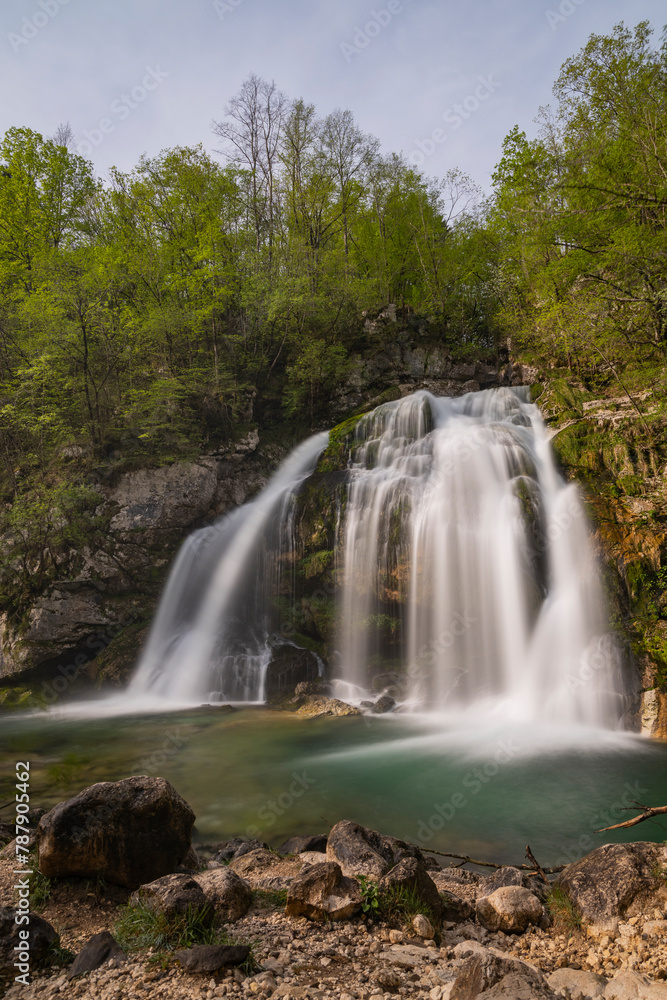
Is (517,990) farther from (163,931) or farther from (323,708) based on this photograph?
(323,708)

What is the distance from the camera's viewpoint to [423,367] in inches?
818

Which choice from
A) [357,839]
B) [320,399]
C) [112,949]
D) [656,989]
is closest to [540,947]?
[656,989]

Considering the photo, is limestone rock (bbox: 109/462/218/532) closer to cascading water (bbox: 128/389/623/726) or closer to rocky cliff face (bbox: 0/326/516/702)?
rocky cliff face (bbox: 0/326/516/702)

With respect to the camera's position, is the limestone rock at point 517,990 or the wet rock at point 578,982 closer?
the limestone rock at point 517,990

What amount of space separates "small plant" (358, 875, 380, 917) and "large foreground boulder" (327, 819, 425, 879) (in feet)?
0.59

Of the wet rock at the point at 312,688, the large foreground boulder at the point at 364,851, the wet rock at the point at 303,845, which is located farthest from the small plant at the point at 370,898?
the wet rock at the point at 312,688

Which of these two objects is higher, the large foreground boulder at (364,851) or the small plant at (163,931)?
the small plant at (163,931)

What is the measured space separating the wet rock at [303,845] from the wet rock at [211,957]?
2.47 metres

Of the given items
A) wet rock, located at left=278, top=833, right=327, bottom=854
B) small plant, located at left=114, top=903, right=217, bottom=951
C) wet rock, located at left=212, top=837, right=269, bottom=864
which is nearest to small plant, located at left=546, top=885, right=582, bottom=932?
small plant, located at left=114, top=903, right=217, bottom=951

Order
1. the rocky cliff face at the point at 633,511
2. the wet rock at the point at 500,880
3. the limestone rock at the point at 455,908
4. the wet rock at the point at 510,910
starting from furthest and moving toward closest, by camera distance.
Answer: the rocky cliff face at the point at 633,511, the wet rock at the point at 500,880, the limestone rock at the point at 455,908, the wet rock at the point at 510,910

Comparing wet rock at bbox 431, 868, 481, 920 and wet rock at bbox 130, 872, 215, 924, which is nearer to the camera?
wet rock at bbox 130, 872, 215, 924

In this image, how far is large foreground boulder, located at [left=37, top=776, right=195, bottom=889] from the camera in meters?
3.40

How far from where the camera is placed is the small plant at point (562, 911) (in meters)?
2.85

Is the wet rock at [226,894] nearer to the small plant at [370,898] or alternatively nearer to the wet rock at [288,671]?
the small plant at [370,898]
